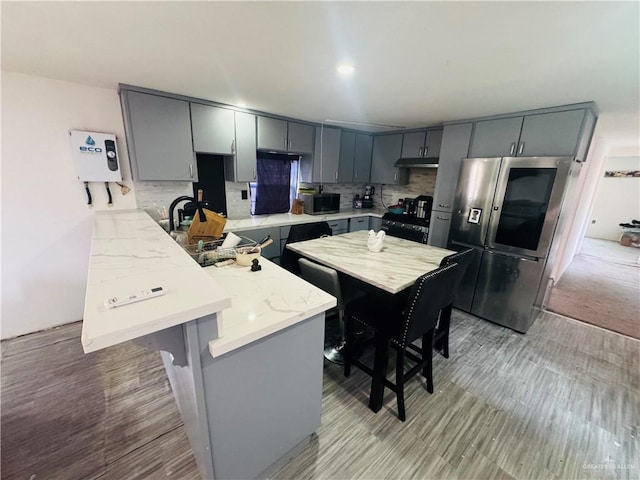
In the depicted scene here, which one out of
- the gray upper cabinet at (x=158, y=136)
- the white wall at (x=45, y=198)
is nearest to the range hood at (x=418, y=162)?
the gray upper cabinet at (x=158, y=136)

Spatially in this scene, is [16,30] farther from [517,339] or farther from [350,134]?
[517,339]

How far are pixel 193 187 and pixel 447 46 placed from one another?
108 inches

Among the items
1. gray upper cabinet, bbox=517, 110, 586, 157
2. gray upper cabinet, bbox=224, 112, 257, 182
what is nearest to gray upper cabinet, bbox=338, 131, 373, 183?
gray upper cabinet, bbox=224, 112, 257, 182

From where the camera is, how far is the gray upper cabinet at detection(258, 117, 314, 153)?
124 inches

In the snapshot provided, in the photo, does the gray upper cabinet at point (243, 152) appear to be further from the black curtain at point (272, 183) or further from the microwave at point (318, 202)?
the microwave at point (318, 202)

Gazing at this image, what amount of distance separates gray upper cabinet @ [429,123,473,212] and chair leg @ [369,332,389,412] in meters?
2.20

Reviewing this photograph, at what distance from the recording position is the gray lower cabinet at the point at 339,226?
3.82 meters

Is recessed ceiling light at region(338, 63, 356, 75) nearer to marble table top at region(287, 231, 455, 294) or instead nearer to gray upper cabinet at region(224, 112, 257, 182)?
marble table top at region(287, 231, 455, 294)

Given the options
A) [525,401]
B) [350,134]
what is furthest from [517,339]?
[350,134]

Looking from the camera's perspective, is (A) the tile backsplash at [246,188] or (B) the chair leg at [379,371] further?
(A) the tile backsplash at [246,188]

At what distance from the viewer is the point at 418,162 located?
12.0 ft

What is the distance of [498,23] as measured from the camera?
3.79 ft

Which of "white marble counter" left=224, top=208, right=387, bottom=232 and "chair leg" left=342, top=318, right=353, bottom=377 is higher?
"white marble counter" left=224, top=208, right=387, bottom=232

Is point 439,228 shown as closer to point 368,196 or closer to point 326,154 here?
point 368,196
